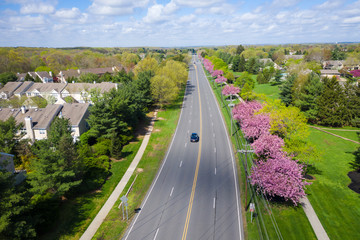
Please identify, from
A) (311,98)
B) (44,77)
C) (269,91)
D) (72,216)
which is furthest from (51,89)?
(269,91)

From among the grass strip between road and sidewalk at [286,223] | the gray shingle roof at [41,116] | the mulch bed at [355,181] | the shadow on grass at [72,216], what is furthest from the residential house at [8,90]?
the mulch bed at [355,181]

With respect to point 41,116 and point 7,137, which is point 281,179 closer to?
point 7,137

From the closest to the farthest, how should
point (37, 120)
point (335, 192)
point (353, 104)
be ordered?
1. point (335, 192)
2. point (37, 120)
3. point (353, 104)

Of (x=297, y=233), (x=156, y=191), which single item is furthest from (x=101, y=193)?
(x=297, y=233)

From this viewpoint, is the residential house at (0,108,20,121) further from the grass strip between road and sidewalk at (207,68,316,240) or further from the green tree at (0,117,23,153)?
the grass strip between road and sidewalk at (207,68,316,240)

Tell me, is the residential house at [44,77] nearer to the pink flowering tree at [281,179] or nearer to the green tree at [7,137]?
the green tree at [7,137]

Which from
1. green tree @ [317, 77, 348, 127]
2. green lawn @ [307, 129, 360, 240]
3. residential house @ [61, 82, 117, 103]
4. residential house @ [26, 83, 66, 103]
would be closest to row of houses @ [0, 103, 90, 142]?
residential house @ [61, 82, 117, 103]
